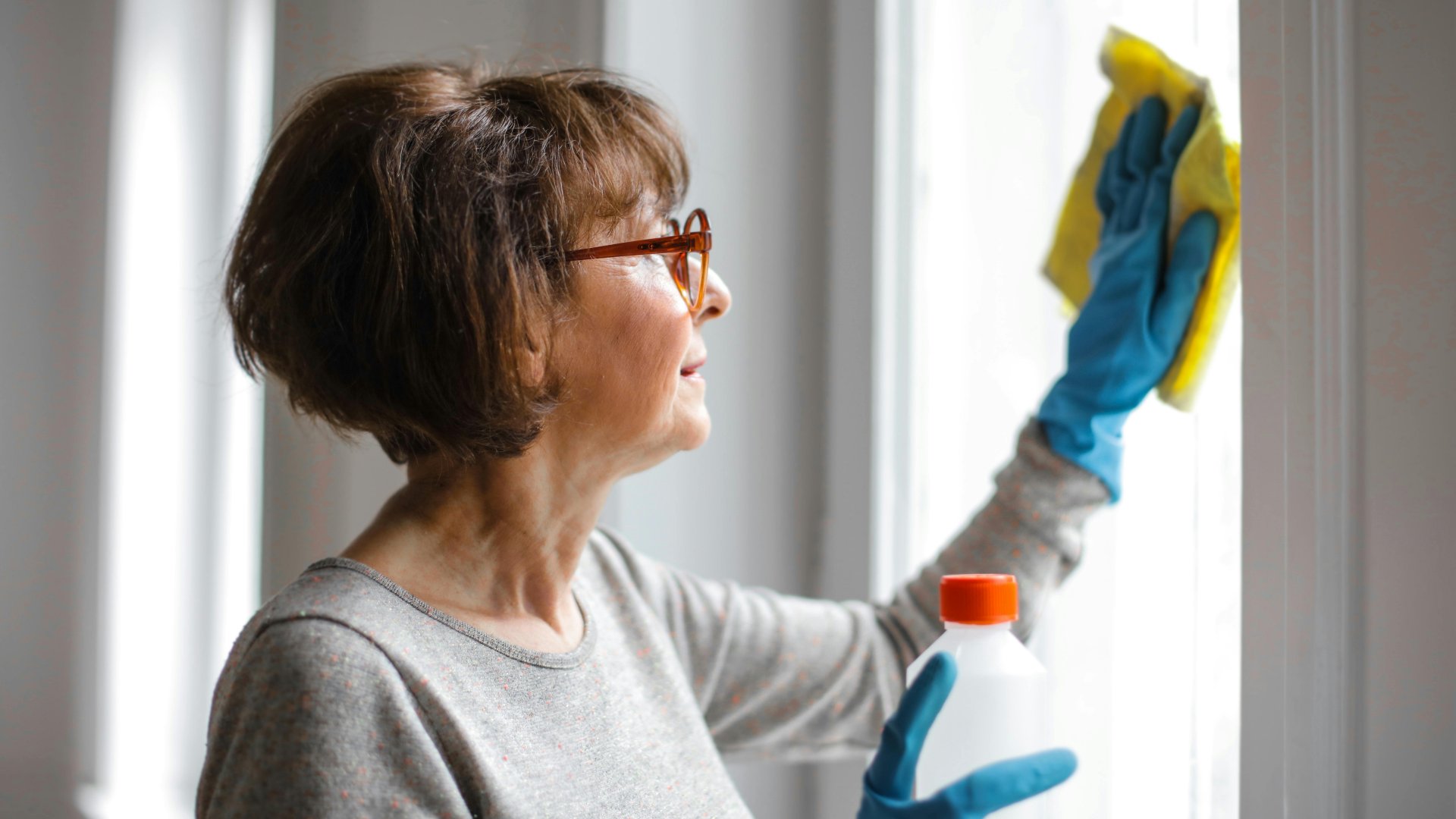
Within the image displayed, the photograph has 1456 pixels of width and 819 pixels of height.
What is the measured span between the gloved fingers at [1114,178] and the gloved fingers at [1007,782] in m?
0.47

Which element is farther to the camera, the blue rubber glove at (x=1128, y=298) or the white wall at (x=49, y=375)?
the white wall at (x=49, y=375)

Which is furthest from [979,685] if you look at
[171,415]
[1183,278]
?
[171,415]

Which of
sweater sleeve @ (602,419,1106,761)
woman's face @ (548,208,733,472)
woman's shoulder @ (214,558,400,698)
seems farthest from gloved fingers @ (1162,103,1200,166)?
woman's shoulder @ (214,558,400,698)

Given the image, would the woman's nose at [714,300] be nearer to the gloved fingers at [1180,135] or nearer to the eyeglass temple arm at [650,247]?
the eyeglass temple arm at [650,247]

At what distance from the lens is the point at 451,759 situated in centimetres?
65

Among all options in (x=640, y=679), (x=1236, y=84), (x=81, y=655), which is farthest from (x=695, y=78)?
(x=81, y=655)

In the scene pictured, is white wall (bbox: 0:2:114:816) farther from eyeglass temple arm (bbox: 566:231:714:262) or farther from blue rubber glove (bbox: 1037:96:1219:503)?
blue rubber glove (bbox: 1037:96:1219:503)

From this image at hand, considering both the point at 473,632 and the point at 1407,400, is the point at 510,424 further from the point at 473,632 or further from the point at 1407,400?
the point at 1407,400

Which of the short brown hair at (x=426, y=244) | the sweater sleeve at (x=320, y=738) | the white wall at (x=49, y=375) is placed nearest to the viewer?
the sweater sleeve at (x=320, y=738)

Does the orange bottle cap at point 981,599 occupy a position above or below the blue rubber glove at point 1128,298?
below

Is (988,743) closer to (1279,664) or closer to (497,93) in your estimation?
Result: (1279,664)

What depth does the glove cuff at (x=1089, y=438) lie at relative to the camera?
33.7 inches

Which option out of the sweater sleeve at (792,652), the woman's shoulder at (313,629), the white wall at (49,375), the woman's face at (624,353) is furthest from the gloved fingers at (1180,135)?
the white wall at (49,375)

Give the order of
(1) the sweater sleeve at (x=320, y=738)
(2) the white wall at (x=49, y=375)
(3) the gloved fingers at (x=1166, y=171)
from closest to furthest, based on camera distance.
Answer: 1. (1) the sweater sleeve at (x=320, y=738)
2. (3) the gloved fingers at (x=1166, y=171)
3. (2) the white wall at (x=49, y=375)
